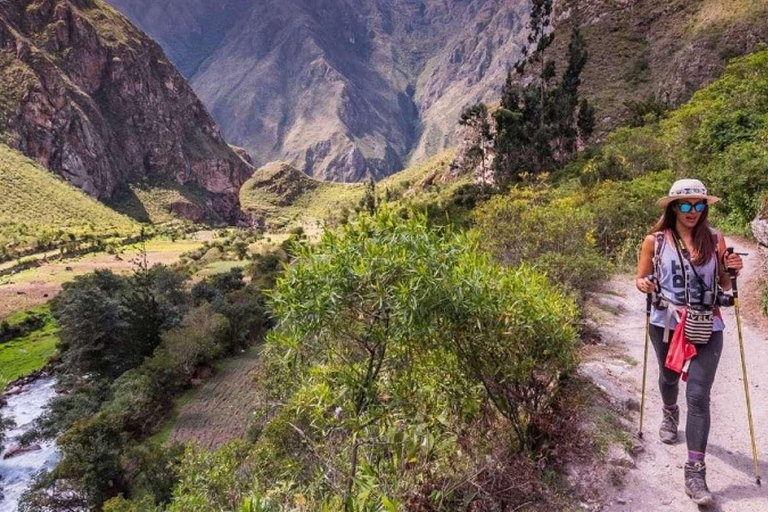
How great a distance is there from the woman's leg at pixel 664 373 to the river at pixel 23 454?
103ft

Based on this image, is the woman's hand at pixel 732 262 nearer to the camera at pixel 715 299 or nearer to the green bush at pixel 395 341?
the camera at pixel 715 299

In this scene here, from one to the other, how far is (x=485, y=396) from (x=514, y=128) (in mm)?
47826

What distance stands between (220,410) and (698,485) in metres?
33.5

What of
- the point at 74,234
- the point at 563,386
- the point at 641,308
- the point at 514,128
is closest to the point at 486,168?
the point at 514,128

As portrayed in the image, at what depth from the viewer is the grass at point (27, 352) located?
144ft

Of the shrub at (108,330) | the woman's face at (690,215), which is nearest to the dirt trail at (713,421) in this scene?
the woman's face at (690,215)

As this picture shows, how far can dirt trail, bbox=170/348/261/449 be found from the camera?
97.1 ft

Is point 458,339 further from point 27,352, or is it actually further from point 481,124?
point 27,352

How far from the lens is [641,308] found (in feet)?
42.4

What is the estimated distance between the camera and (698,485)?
4715mm

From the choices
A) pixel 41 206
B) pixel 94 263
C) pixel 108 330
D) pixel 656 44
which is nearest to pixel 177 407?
pixel 108 330

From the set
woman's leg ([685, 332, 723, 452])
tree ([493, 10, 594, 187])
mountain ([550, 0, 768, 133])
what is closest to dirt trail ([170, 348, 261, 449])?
woman's leg ([685, 332, 723, 452])

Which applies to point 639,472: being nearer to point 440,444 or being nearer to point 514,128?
point 440,444

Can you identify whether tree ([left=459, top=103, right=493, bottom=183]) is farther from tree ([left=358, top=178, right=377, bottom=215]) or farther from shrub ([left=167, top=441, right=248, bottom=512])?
shrub ([left=167, top=441, right=248, bottom=512])
